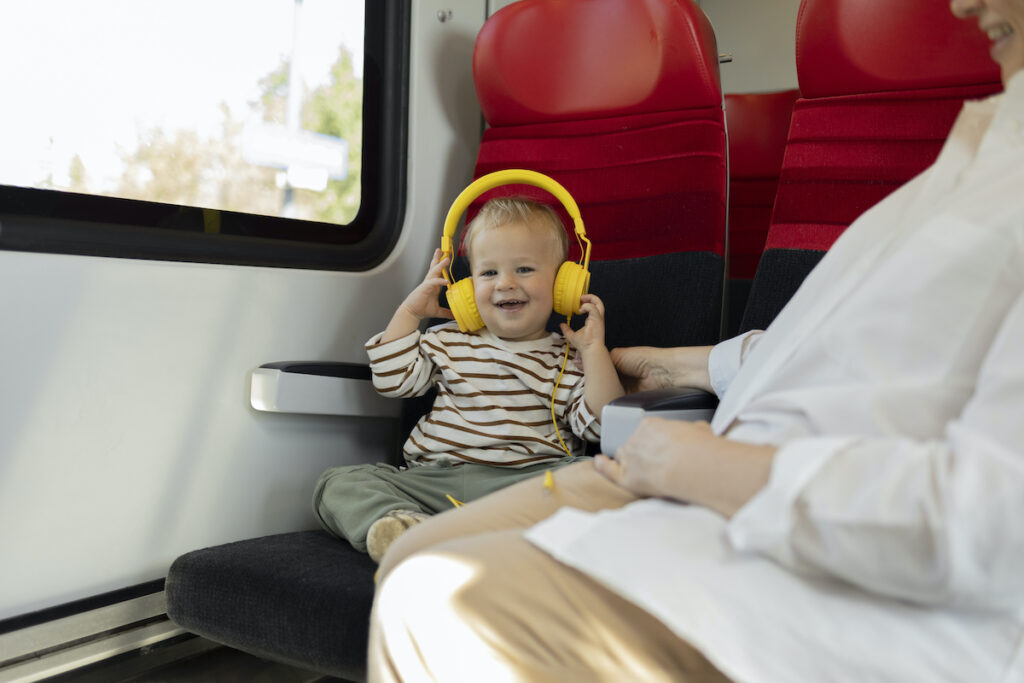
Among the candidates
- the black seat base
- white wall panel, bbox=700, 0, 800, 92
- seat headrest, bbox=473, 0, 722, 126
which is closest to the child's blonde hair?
seat headrest, bbox=473, 0, 722, 126

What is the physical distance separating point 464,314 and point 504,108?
2.14 feet

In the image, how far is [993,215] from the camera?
0.84 meters

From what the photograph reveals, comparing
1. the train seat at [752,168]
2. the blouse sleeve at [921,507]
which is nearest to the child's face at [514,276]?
the blouse sleeve at [921,507]

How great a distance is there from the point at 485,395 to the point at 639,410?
0.54 meters

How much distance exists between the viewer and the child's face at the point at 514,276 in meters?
1.80

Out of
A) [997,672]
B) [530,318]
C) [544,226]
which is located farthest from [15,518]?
[997,672]

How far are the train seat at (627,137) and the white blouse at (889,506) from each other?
2.92 feet

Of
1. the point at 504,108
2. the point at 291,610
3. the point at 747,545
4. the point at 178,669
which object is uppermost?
the point at 504,108

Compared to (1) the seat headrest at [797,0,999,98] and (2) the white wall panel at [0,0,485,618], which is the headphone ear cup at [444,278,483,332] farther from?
(1) the seat headrest at [797,0,999,98]

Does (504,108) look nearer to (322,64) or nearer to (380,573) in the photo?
(322,64)

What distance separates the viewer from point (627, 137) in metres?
2.05

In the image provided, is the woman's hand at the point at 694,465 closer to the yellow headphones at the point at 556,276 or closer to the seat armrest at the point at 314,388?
the yellow headphones at the point at 556,276

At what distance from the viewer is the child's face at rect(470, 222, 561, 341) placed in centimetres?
180

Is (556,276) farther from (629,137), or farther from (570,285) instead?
(629,137)
